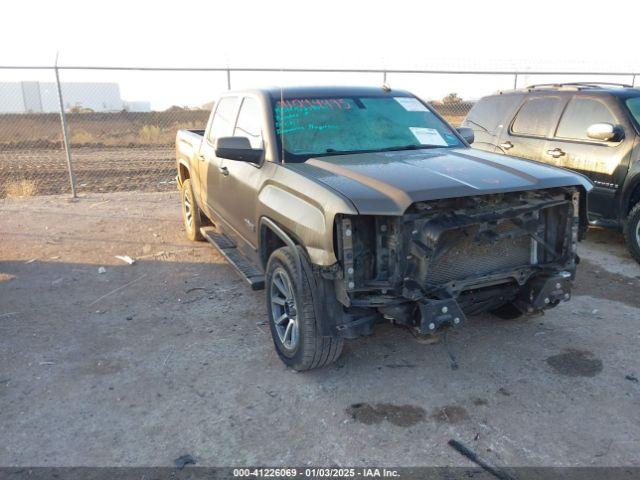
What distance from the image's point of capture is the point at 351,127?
436 centimetres

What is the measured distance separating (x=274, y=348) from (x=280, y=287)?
60 centimetres

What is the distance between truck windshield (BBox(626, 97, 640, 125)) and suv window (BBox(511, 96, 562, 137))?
85 centimetres

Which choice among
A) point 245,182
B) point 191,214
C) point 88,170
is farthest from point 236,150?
point 88,170

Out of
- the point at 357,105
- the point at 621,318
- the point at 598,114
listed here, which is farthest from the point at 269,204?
the point at 598,114

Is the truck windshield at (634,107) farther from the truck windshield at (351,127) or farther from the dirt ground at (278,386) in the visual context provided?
the truck windshield at (351,127)

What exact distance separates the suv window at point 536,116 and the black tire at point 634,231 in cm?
159

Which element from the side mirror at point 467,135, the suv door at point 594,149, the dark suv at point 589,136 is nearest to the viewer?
the side mirror at point 467,135

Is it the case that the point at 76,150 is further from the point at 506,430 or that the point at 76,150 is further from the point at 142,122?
the point at 506,430

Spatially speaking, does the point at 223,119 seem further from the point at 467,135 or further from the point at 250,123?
the point at 467,135

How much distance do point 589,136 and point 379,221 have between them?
14.0 feet

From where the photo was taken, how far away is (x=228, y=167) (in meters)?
4.83

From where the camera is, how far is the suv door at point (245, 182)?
4262 millimetres

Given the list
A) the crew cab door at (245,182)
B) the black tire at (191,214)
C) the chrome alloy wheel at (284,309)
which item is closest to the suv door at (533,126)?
the crew cab door at (245,182)

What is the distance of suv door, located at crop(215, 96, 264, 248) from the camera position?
4262 millimetres
